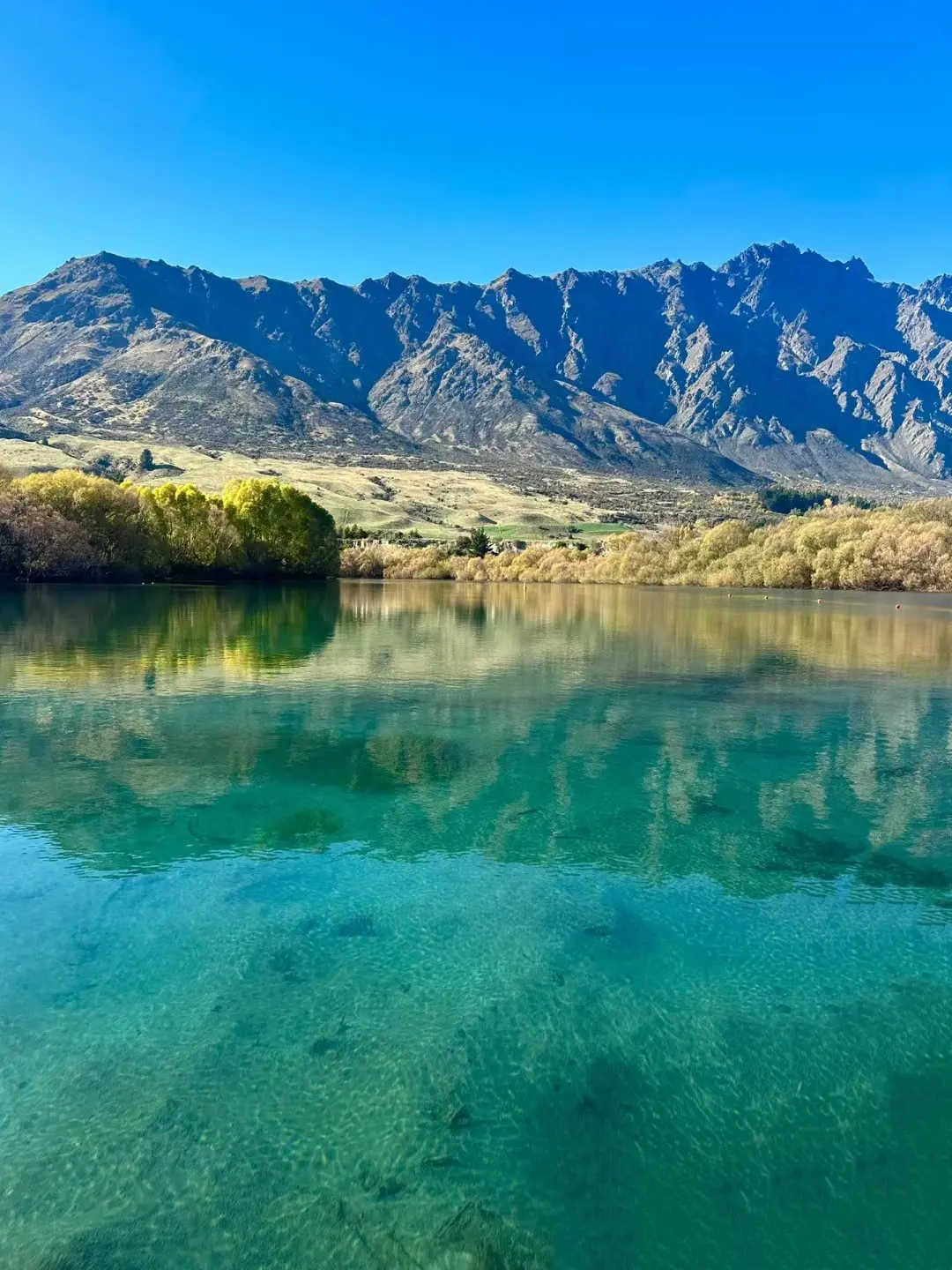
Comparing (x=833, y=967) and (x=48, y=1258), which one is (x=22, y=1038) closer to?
(x=48, y=1258)

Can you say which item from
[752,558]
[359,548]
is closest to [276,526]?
[359,548]

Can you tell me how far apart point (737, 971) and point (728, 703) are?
76.6ft

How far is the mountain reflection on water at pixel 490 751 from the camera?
1767 centimetres

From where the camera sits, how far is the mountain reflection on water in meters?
17.7

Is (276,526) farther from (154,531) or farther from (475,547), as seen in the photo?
(475,547)

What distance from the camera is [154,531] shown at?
11488 centimetres

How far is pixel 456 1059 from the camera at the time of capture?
998 centimetres

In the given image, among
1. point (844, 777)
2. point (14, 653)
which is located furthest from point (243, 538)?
point (844, 777)

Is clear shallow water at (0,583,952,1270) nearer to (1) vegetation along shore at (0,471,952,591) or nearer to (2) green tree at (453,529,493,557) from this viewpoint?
(1) vegetation along shore at (0,471,952,591)

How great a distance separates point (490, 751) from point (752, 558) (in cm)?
13980

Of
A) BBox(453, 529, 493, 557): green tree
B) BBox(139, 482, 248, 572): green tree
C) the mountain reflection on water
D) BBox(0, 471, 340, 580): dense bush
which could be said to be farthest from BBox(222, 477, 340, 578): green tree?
the mountain reflection on water

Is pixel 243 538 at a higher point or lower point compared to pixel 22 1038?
higher

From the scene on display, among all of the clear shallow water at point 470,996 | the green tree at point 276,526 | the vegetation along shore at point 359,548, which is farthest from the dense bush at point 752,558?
the clear shallow water at point 470,996

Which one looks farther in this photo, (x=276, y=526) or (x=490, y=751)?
(x=276, y=526)
